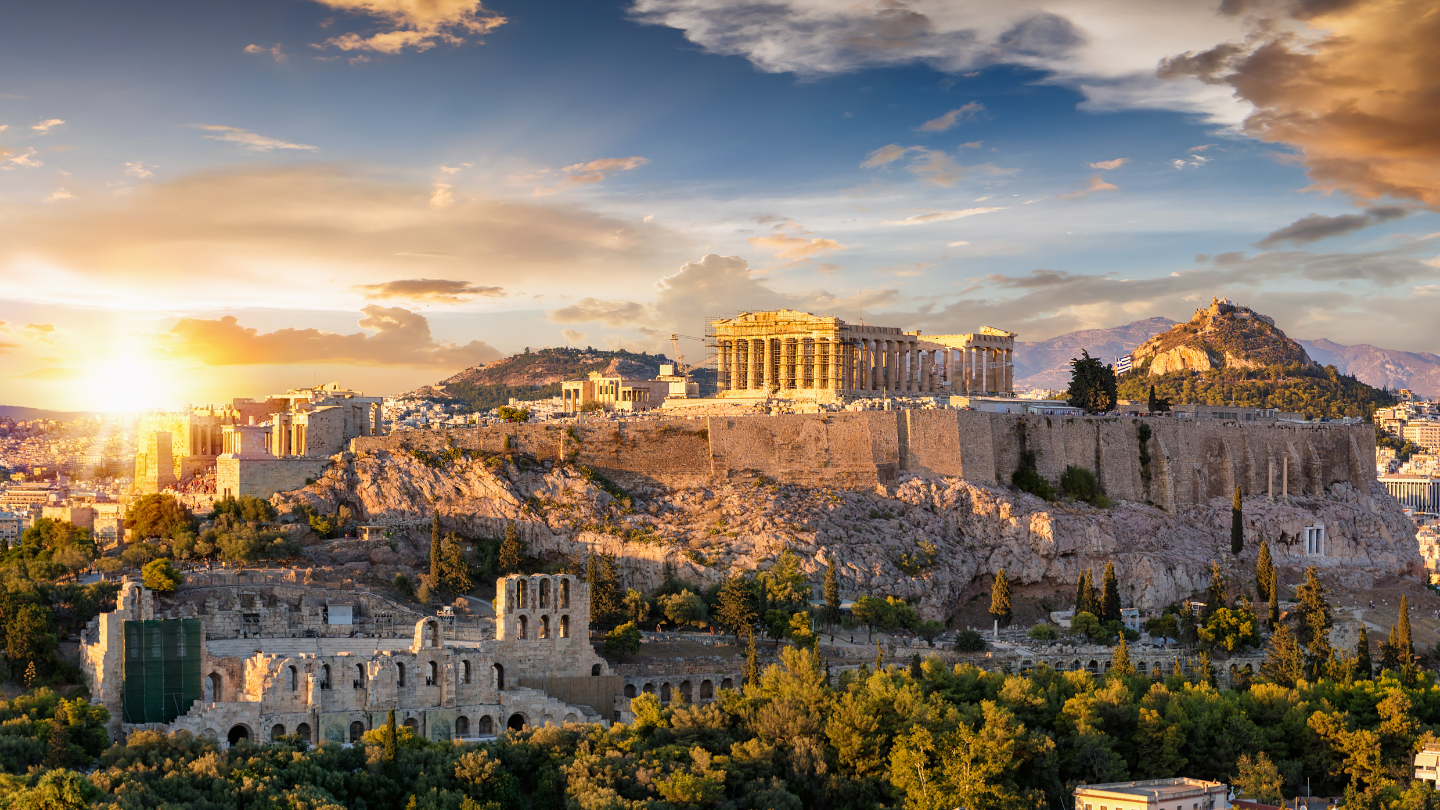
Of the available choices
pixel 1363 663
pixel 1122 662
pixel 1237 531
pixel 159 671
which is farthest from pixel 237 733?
pixel 1237 531

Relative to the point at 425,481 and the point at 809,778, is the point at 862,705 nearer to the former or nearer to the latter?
the point at 809,778

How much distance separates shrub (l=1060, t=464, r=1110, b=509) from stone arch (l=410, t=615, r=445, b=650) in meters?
38.3

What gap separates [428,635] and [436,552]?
14.1m

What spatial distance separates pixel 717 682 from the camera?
44.3 metres

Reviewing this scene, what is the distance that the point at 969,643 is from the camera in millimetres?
49219

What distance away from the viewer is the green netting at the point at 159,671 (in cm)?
3553

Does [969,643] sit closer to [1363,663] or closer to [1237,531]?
[1363,663]

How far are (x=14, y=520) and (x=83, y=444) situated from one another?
54741 millimetres

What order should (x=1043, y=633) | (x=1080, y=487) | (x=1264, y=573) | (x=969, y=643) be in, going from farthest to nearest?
(x=1080, y=487) < (x=1264, y=573) < (x=1043, y=633) < (x=969, y=643)

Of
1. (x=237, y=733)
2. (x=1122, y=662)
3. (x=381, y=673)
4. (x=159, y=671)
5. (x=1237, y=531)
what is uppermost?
(x=1237, y=531)

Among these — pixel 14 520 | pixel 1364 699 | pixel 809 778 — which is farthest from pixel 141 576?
pixel 14 520

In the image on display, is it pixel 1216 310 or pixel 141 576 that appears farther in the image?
pixel 1216 310

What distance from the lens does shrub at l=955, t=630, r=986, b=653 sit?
161 ft

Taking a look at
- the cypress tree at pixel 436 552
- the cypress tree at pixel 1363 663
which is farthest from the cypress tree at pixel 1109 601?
the cypress tree at pixel 436 552
